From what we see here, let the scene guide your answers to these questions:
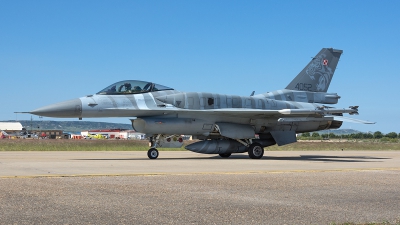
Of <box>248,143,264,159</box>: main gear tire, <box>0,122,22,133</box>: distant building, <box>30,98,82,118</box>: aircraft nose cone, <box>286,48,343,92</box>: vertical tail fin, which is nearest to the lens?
<box>30,98,82,118</box>: aircraft nose cone

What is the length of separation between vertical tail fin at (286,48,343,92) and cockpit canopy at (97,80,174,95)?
7941mm

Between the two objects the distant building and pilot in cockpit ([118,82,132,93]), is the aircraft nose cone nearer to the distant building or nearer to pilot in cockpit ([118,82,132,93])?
pilot in cockpit ([118,82,132,93])

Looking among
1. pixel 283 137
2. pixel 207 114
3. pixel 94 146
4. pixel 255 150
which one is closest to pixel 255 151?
pixel 255 150

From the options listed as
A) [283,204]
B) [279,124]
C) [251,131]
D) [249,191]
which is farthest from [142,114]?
[283,204]

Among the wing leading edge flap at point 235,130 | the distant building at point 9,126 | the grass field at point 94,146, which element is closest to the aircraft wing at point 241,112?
the wing leading edge flap at point 235,130

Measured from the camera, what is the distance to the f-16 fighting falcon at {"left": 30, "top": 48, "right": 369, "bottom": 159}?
19203mm

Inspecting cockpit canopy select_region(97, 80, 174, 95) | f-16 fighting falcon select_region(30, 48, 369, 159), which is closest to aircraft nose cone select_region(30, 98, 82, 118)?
f-16 fighting falcon select_region(30, 48, 369, 159)

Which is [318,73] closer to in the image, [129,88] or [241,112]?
[241,112]

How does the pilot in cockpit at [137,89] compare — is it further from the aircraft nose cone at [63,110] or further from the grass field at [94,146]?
the grass field at [94,146]

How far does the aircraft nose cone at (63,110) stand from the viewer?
1812 cm

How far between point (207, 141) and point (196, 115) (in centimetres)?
139

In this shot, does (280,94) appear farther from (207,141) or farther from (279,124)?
(207,141)

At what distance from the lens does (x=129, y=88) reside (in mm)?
19969

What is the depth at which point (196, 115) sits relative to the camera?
68.0 feet
